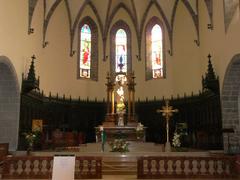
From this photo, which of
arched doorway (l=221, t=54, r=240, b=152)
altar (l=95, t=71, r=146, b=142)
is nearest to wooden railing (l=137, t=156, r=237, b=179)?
arched doorway (l=221, t=54, r=240, b=152)

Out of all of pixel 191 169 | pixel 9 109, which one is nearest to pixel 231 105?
pixel 191 169

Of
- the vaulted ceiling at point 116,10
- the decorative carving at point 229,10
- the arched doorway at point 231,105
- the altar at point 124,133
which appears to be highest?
the vaulted ceiling at point 116,10

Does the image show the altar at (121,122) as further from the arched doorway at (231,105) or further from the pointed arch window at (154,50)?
the arched doorway at (231,105)

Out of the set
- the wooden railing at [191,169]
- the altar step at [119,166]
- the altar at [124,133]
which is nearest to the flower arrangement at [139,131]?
the altar at [124,133]

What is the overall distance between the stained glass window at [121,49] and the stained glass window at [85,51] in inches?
84.5

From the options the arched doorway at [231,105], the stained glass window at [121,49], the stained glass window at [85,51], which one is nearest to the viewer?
the arched doorway at [231,105]

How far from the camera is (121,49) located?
77.1 feet

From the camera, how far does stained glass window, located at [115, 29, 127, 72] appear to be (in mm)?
23188

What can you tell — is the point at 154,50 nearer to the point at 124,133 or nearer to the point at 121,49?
the point at 121,49

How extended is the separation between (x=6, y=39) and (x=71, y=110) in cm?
795

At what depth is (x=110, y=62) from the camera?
23.2m

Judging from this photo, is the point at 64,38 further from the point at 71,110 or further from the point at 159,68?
the point at 159,68

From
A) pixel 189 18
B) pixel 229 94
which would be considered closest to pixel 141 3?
pixel 189 18

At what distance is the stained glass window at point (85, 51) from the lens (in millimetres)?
22750
